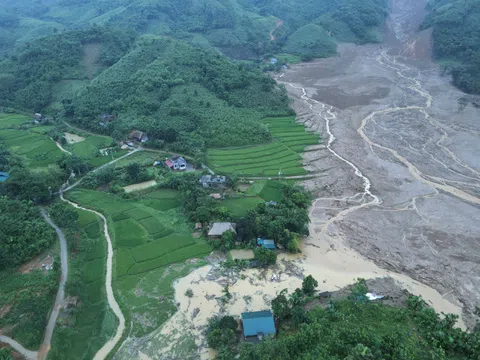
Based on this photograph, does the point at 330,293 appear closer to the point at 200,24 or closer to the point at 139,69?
the point at 139,69

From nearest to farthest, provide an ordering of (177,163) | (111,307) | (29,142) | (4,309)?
(4,309) → (111,307) → (177,163) → (29,142)

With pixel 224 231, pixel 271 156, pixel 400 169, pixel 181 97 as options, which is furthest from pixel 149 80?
pixel 400 169

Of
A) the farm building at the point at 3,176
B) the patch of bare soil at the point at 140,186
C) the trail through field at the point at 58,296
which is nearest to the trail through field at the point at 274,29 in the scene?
the patch of bare soil at the point at 140,186

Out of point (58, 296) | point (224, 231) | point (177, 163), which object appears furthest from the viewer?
point (177, 163)

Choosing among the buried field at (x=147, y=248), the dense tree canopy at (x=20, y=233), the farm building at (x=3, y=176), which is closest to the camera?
the buried field at (x=147, y=248)

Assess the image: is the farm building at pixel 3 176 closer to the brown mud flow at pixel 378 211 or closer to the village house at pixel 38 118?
the village house at pixel 38 118

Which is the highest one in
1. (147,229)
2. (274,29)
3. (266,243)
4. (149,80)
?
(274,29)

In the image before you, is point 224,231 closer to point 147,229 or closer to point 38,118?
point 147,229

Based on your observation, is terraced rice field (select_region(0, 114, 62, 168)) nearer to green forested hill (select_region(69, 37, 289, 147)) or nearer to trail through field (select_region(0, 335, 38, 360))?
green forested hill (select_region(69, 37, 289, 147))
